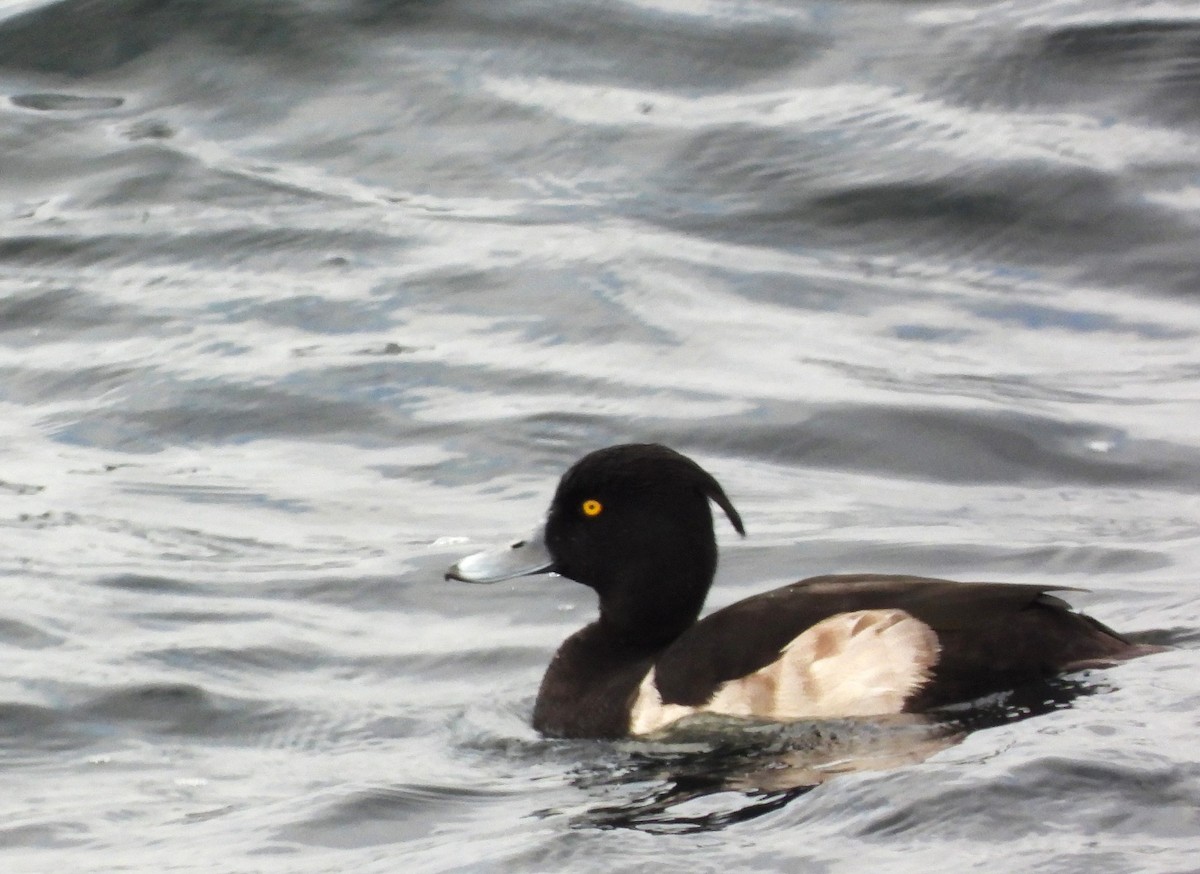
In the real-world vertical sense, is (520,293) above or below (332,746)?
above

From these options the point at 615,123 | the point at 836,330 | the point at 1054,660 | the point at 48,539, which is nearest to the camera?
the point at 1054,660

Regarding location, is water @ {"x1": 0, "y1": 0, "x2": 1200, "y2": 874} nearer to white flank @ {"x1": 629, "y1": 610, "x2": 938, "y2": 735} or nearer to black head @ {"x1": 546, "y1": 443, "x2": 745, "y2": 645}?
white flank @ {"x1": 629, "y1": 610, "x2": 938, "y2": 735}

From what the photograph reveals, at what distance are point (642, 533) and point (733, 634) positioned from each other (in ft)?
1.77

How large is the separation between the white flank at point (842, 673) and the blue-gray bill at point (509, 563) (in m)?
0.88

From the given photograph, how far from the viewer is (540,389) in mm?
9406

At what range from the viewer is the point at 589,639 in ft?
20.9

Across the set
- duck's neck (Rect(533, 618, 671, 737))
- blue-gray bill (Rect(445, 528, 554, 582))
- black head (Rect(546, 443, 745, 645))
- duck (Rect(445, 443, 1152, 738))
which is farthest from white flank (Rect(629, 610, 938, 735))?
blue-gray bill (Rect(445, 528, 554, 582))

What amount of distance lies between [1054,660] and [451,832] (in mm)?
1489

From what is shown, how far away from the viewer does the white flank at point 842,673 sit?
5.63 metres

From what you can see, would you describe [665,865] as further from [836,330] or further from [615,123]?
Answer: [615,123]

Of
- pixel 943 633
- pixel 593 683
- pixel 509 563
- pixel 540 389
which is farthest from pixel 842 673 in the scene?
pixel 540 389

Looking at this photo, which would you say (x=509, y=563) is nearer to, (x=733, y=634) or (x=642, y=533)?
(x=642, y=533)

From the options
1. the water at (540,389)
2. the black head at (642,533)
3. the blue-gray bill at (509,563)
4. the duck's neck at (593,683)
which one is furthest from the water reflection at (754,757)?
the blue-gray bill at (509,563)

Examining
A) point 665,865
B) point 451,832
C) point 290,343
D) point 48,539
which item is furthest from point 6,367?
point 665,865
